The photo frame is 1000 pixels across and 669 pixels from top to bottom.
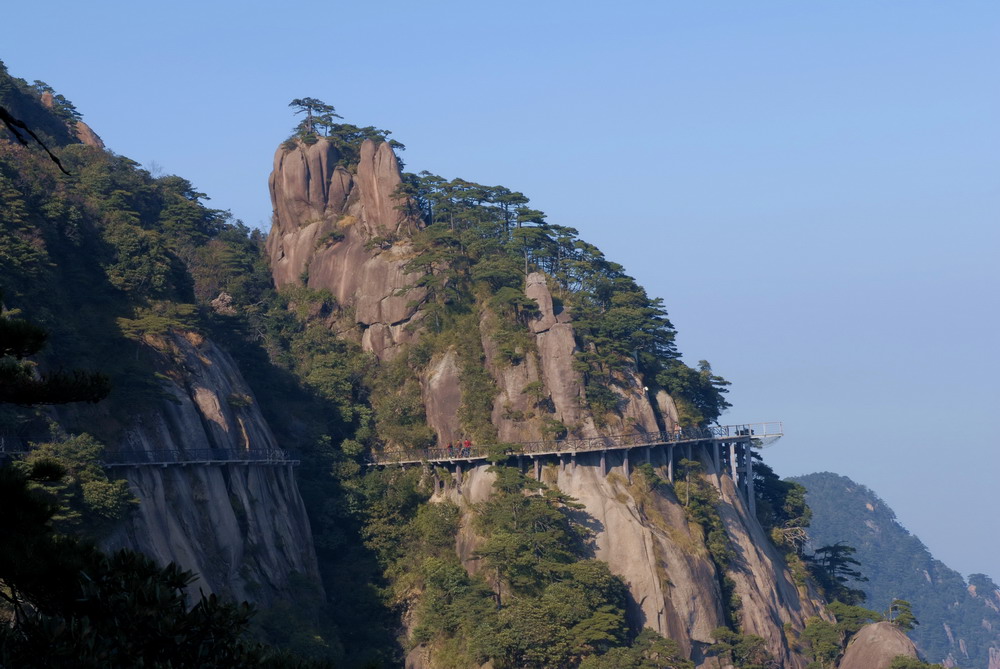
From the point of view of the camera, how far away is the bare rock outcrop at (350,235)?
76438 millimetres

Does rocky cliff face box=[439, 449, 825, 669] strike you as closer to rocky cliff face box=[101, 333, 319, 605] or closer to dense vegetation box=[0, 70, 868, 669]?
dense vegetation box=[0, 70, 868, 669]

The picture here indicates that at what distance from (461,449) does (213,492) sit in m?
15.3

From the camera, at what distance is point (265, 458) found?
2458 inches

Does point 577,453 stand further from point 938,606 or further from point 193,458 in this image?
point 938,606

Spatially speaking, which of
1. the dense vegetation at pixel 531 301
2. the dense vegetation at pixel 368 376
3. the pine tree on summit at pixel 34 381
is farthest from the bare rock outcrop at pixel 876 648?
the pine tree on summit at pixel 34 381

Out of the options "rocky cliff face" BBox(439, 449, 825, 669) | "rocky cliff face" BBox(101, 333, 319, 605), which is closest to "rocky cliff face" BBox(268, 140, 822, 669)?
"rocky cliff face" BBox(439, 449, 825, 669)

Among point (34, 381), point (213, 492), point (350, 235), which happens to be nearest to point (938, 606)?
point (350, 235)

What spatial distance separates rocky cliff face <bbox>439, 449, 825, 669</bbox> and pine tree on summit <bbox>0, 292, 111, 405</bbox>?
43213mm

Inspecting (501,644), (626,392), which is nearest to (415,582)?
(501,644)

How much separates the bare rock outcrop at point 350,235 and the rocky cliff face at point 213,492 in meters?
13.0

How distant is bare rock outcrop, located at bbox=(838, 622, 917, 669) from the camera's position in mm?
66312

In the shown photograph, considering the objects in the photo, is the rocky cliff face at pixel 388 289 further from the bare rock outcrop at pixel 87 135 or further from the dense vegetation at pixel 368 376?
the bare rock outcrop at pixel 87 135

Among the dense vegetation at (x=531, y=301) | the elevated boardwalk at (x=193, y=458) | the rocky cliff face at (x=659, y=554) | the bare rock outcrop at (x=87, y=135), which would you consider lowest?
the rocky cliff face at (x=659, y=554)

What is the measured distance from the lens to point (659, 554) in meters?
65.6
